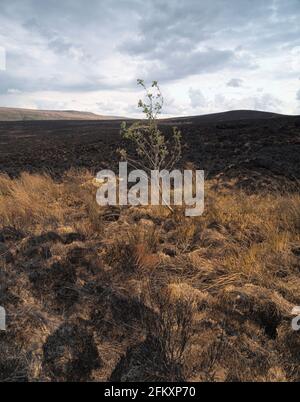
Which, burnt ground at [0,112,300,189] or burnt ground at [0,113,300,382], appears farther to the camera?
burnt ground at [0,112,300,189]

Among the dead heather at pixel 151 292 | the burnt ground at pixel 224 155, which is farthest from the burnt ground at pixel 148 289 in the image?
the burnt ground at pixel 224 155

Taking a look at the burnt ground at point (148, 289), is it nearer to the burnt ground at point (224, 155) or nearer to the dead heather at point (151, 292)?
the dead heather at point (151, 292)

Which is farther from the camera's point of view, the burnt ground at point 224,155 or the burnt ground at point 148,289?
the burnt ground at point 224,155

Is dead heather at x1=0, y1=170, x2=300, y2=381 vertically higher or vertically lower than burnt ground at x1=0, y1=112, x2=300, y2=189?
lower

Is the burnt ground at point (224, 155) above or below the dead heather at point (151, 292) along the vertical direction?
above

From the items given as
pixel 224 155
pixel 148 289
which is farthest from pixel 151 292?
pixel 224 155

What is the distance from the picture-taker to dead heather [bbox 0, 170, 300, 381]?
8.01ft

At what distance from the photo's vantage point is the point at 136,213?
18.3 ft

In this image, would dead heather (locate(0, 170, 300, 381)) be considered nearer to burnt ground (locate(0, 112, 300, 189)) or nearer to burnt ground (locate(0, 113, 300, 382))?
burnt ground (locate(0, 113, 300, 382))

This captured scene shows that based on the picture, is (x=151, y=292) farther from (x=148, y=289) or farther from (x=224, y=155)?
(x=224, y=155)

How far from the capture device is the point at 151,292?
3246 mm

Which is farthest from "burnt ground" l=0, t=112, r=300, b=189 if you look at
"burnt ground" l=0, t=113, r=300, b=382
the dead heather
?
the dead heather

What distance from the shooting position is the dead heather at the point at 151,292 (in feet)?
8.01

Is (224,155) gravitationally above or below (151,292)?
above
